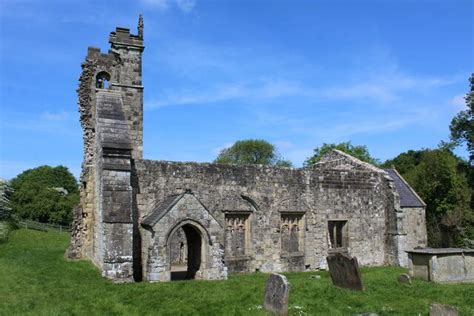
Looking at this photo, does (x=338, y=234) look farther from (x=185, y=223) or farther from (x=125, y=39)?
(x=125, y=39)

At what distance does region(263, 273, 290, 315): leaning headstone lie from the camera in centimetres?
960

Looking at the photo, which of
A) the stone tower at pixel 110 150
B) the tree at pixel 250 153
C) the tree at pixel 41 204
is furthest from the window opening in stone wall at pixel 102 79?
the tree at pixel 250 153

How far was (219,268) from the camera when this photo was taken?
1463cm

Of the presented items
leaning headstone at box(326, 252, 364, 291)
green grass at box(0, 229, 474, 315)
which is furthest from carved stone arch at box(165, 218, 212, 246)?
leaning headstone at box(326, 252, 364, 291)

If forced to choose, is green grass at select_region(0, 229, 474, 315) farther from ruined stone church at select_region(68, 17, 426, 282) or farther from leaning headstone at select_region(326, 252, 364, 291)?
ruined stone church at select_region(68, 17, 426, 282)

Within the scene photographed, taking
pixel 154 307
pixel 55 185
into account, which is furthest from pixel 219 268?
pixel 55 185

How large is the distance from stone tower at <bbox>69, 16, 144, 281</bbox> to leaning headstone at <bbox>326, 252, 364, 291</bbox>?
566cm

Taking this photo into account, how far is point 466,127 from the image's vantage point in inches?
1478

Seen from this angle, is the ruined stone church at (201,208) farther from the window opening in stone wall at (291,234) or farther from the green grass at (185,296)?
the green grass at (185,296)

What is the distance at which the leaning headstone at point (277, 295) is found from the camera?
960 centimetres

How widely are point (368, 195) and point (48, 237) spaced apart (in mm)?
18466

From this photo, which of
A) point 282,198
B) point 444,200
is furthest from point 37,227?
point 444,200

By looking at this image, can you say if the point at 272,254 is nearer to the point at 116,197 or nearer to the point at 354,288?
the point at 354,288

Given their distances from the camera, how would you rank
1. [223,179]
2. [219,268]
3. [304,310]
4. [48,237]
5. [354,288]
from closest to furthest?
1. [304,310]
2. [354,288]
3. [219,268]
4. [223,179]
5. [48,237]
